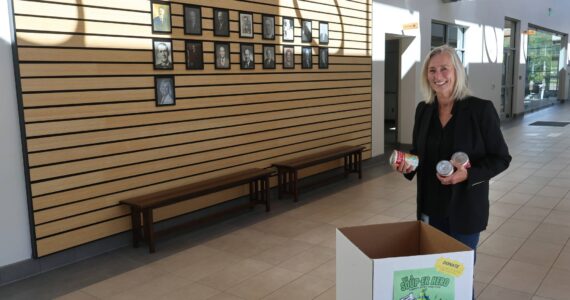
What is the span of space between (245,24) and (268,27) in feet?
1.40

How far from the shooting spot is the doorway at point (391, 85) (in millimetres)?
9539

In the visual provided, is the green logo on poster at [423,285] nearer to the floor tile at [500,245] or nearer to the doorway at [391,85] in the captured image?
the floor tile at [500,245]

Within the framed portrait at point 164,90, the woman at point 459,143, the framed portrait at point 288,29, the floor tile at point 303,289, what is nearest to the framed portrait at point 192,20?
the framed portrait at point 164,90

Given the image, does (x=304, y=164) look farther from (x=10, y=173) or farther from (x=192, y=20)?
(x=10, y=173)

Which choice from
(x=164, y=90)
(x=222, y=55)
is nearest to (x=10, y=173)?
(x=164, y=90)

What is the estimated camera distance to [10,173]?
356 centimetres

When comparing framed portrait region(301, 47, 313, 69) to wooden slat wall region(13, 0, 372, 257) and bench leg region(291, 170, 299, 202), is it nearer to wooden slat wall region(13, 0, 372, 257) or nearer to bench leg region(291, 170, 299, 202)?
wooden slat wall region(13, 0, 372, 257)

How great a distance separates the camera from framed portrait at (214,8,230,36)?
508 centimetres

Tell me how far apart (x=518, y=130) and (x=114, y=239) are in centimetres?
1061

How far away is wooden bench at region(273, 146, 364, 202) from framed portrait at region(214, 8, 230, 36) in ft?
5.67

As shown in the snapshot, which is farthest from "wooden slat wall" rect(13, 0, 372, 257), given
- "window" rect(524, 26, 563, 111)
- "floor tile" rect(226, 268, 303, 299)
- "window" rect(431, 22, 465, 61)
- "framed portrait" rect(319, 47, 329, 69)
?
"window" rect(524, 26, 563, 111)

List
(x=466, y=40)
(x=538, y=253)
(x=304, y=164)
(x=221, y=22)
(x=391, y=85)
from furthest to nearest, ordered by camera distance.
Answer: (x=466, y=40)
(x=391, y=85)
(x=304, y=164)
(x=221, y=22)
(x=538, y=253)

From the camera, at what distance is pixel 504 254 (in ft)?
13.2

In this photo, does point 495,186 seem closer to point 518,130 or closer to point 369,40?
point 369,40
